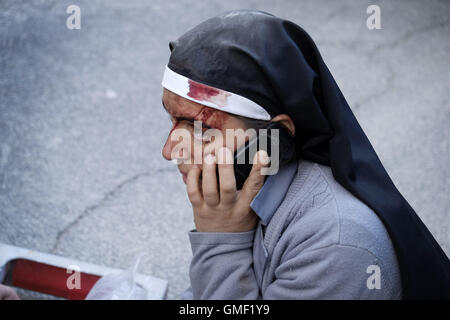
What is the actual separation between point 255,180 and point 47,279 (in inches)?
59.2

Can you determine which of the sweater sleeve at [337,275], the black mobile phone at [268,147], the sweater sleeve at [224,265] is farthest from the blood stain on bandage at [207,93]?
the sweater sleeve at [337,275]

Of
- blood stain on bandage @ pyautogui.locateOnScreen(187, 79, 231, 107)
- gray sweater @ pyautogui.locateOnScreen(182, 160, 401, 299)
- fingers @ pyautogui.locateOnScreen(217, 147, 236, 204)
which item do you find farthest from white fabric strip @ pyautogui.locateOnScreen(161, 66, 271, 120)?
gray sweater @ pyautogui.locateOnScreen(182, 160, 401, 299)

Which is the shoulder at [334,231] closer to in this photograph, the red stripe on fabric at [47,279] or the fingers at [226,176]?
the fingers at [226,176]

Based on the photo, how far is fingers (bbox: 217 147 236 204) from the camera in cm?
137

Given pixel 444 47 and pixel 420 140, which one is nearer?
pixel 420 140

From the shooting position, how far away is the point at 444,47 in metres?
5.00

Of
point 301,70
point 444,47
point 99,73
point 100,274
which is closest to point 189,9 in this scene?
point 99,73

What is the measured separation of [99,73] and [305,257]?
3.70m

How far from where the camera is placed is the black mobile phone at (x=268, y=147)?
1.45 meters

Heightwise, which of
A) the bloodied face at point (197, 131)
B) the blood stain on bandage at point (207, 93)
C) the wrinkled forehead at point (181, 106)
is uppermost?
the blood stain on bandage at point (207, 93)

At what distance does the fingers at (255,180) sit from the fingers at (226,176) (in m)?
0.05

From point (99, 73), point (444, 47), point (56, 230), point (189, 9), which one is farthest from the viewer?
point (189, 9)

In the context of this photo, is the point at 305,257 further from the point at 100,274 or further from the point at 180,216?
the point at 180,216

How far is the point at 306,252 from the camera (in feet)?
4.15
